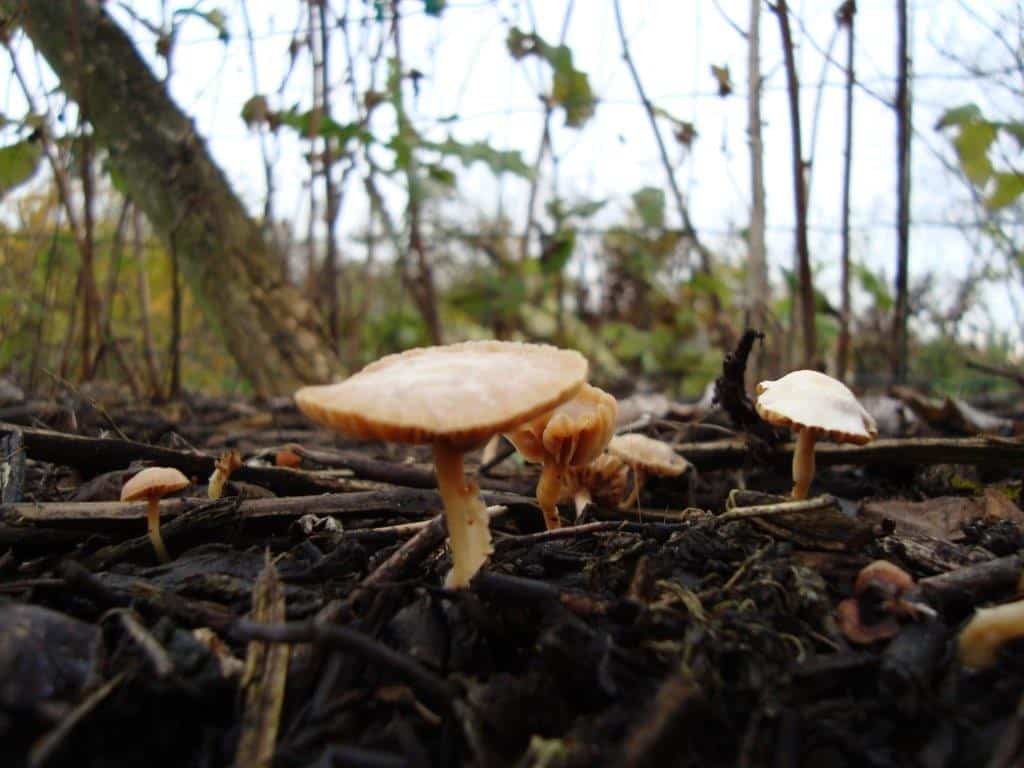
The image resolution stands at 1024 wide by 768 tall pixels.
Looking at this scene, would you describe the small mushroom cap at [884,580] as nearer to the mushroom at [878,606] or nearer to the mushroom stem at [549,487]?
the mushroom at [878,606]

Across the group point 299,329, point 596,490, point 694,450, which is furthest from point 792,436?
point 299,329

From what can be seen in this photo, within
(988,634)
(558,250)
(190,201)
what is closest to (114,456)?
(988,634)

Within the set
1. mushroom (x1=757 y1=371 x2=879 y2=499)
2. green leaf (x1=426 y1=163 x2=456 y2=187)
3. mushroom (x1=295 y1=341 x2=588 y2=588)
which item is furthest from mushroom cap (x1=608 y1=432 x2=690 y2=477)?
green leaf (x1=426 y1=163 x2=456 y2=187)

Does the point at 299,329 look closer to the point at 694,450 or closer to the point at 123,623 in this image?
the point at 694,450

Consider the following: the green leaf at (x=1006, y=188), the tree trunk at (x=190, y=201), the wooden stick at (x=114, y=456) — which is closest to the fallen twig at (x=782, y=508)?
the wooden stick at (x=114, y=456)

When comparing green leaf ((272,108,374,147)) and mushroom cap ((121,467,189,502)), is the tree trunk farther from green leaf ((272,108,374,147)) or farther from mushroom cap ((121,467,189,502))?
mushroom cap ((121,467,189,502))

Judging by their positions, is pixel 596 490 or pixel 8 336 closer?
pixel 596 490

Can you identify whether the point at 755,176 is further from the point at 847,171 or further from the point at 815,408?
the point at 815,408
